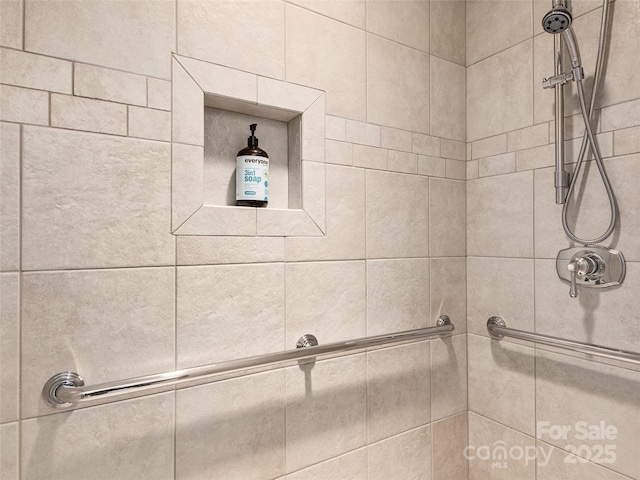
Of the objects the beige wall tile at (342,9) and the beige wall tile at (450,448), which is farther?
the beige wall tile at (450,448)

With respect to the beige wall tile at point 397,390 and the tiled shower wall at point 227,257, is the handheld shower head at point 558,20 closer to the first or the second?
the tiled shower wall at point 227,257

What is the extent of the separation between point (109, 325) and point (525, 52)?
4.79 ft

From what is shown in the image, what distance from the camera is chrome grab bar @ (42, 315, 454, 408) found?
0.73 m

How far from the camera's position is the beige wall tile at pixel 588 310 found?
3.32 ft

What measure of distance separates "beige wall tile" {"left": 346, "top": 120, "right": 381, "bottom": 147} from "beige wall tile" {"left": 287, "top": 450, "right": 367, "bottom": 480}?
95cm

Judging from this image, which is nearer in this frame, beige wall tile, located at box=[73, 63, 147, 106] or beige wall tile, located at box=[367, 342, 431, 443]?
beige wall tile, located at box=[73, 63, 147, 106]

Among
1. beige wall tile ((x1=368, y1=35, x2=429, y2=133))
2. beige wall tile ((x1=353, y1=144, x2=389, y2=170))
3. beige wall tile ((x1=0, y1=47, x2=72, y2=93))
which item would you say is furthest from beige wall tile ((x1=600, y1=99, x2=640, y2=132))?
beige wall tile ((x1=0, y1=47, x2=72, y2=93))

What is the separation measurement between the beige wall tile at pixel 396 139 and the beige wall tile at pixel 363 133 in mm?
25

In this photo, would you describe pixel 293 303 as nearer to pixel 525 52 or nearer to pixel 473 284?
pixel 473 284

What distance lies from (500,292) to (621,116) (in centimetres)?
63

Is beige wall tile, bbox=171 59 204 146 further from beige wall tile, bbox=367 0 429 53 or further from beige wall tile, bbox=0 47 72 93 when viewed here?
beige wall tile, bbox=367 0 429 53

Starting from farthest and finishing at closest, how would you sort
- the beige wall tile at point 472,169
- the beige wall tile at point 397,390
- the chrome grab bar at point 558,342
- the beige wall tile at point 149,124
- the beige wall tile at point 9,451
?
the beige wall tile at point 472,169 < the beige wall tile at point 397,390 < the chrome grab bar at point 558,342 < the beige wall tile at point 149,124 < the beige wall tile at point 9,451

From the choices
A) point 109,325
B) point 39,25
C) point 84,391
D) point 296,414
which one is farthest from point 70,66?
point 296,414

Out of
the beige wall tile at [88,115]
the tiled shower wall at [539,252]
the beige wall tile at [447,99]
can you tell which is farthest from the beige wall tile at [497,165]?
the beige wall tile at [88,115]
